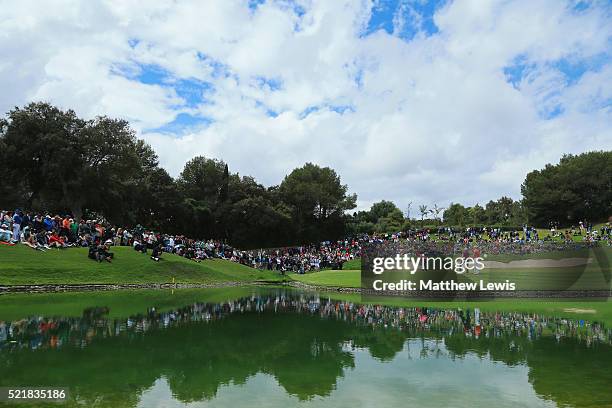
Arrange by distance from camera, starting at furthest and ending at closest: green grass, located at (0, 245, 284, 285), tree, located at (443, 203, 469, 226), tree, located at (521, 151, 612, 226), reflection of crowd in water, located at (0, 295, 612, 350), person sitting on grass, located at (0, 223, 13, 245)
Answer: tree, located at (443, 203, 469, 226), tree, located at (521, 151, 612, 226), person sitting on grass, located at (0, 223, 13, 245), green grass, located at (0, 245, 284, 285), reflection of crowd in water, located at (0, 295, 612, 350)

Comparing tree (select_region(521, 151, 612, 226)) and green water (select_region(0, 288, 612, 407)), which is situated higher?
tree (select_region(521, 151, 612, 226))

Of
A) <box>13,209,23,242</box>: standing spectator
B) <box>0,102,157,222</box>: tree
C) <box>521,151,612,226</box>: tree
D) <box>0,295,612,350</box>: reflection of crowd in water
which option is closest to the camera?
<box>0,295,612,350</box>: reflection of crowd in water

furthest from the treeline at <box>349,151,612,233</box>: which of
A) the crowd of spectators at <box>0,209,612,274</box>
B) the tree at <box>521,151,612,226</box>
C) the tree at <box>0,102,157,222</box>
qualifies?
the tree at <box>0,102,157,222</box>

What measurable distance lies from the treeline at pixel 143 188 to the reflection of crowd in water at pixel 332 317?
3779 centimetres

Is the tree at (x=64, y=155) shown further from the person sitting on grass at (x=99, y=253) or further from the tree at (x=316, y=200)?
the tree at (x=316, y=200)

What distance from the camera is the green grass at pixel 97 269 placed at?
2484 centimetres

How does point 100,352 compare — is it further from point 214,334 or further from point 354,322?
point 354,322

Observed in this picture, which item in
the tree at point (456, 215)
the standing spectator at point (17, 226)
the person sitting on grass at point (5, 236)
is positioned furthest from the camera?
the tree at point (456, 215)

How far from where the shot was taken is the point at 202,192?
82188mm

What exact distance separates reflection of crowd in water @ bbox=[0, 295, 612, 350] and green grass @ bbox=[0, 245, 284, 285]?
8810mm

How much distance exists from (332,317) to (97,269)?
16779 mm

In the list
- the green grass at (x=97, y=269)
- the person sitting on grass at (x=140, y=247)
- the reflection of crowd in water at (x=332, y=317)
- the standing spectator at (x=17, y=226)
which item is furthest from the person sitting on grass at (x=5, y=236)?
the reflection of crowd in water at (x=332, y=317)

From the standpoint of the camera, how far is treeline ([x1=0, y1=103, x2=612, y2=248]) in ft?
169

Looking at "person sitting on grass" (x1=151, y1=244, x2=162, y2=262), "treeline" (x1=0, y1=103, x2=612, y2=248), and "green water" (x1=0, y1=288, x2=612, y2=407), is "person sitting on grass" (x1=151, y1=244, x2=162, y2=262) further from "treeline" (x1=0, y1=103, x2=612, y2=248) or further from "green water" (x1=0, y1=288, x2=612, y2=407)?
"treeline" (x1=0, y1=103, x2=612, y2=248)
